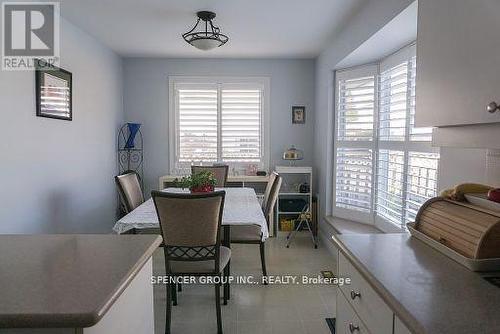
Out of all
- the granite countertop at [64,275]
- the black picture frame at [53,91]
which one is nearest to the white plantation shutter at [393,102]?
the granite countertop at [64,275]

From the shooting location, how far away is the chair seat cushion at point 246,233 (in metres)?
3.02

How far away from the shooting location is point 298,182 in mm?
4797

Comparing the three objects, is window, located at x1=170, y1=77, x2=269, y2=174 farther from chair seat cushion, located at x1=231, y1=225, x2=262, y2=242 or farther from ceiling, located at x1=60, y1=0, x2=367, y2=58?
chair seat cushion, located at x1=231, y1=225, x2=262, y2=242

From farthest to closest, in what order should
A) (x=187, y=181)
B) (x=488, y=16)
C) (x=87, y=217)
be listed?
A: (x=87, y=217), (x=187, y=181), (x=488, y=16)

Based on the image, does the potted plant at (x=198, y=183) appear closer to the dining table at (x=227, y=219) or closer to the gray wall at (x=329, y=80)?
the dining table at (x=227, y=219)

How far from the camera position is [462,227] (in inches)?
48.1

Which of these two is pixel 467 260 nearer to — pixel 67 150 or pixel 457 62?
Answer: pixel 457 62

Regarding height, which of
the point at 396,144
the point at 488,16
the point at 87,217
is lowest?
the point at 87,217

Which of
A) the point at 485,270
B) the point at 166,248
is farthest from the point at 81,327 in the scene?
the point at 166,248

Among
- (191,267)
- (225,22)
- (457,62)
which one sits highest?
(225,22)

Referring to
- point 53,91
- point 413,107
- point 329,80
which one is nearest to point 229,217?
point 413,107

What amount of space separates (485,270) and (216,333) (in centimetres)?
174

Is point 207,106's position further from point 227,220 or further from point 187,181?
point 227,220

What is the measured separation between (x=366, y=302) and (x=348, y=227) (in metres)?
2.49
